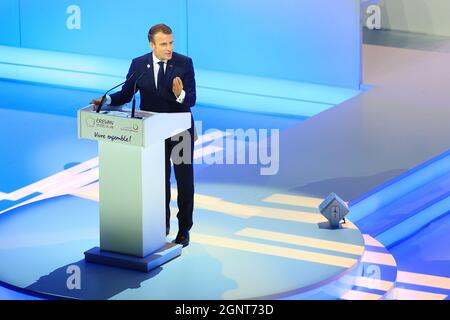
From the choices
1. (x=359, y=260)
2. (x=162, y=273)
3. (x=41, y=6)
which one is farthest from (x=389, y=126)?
(x=41, y=6)

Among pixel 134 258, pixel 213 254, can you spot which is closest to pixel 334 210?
pixel 213 254

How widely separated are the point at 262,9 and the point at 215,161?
2.27 metres

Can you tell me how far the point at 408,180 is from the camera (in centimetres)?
707

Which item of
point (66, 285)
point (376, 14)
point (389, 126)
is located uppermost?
point (376, 14)

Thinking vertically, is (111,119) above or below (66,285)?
above

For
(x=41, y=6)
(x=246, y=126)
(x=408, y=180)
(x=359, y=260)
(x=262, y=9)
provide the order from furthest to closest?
(x=41, y=6), (x=262, y=9), (x=246, y=126), (x=408, y=180), (x=359, y=260)

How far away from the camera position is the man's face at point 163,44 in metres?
5.38

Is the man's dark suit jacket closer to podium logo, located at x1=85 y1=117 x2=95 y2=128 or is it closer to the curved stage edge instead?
podium logo, located at x1=85 y1=117 x2=95 y2=128

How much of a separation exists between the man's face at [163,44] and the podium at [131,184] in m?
0.31

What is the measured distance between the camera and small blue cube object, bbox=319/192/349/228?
6.02 meters

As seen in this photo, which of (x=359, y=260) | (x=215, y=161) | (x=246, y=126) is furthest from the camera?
(x=246, y=126)

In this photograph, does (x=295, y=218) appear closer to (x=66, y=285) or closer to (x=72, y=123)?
(x=66, y=285)

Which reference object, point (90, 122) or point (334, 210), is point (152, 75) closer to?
point (90, 122)

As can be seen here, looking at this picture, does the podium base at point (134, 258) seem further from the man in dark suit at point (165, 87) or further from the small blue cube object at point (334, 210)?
the small blue cube object at point (334, 210)
